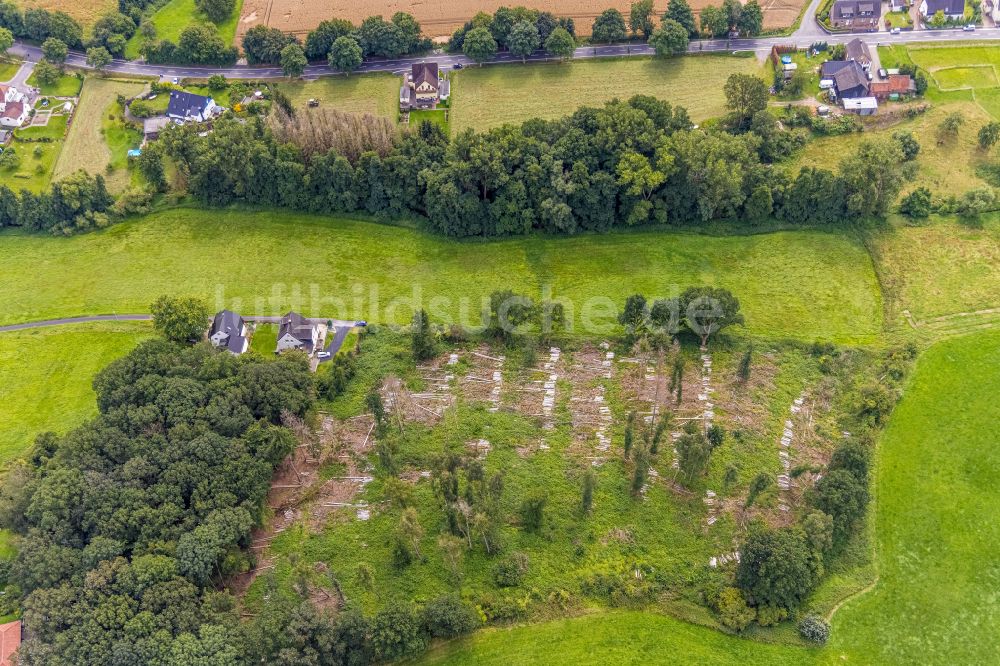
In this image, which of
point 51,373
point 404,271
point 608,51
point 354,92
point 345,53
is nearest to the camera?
point 51,373

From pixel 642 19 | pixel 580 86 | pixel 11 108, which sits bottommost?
pixel 11 108

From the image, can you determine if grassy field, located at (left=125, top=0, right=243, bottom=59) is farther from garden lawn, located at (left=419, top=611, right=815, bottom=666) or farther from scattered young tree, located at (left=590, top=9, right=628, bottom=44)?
garden lawn, located at (left=419, top=611, right=815, bottom=666)

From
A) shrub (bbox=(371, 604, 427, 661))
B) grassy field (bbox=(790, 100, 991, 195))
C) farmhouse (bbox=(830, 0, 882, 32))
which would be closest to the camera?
shrub (bbox=(371, 604, 427, 661))

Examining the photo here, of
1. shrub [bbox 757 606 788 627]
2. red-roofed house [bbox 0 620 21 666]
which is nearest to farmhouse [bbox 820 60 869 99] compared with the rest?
shrub [bbox 757 606 788 627]

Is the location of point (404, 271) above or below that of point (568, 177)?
below

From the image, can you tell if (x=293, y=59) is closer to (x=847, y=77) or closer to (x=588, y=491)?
(x=847, y=77)

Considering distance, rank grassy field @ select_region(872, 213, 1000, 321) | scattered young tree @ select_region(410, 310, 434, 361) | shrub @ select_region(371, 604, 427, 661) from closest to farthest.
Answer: shrub @ select_region(371, 604, 427, 661) < scattered young tree @ select_region(410, 310, 434, 361) < grassy field @ select_region(872, 213, 1000, 321)

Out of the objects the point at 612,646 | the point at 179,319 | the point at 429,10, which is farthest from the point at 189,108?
the point at 612,646
